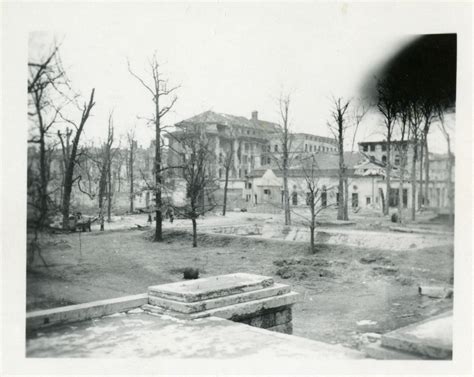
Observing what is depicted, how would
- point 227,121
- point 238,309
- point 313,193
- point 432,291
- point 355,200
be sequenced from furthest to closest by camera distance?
point 355,200 < point 313,193 < point 227,121 < point 432,291 < point 238,309

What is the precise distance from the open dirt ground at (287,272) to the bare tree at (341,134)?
1249 mm

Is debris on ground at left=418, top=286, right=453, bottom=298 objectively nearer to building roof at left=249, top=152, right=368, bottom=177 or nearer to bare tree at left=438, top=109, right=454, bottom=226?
bare tree at left=438, top=109, right=454, bottom=226

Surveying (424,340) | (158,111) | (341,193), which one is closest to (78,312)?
(424,340)

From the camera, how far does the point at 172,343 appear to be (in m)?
6.05

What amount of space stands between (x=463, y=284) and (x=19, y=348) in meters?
6.03

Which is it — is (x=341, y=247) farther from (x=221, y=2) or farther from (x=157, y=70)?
(x=221, y=2)

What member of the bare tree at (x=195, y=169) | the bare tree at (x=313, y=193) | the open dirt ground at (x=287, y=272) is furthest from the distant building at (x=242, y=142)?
the open dirt ground at (x=287, y=272)

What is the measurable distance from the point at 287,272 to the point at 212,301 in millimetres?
5209

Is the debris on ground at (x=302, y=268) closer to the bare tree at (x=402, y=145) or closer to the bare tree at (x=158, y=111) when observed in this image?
the bare tree at (x=402, y=145)

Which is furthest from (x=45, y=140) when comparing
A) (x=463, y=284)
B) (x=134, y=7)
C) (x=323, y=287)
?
(x=323, y=287)

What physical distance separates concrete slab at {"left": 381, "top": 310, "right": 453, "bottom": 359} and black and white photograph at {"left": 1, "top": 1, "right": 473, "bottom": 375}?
27mm

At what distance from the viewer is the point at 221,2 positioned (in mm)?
7008

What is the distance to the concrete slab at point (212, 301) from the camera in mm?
6957

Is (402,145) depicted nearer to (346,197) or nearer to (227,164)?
(346,197)
